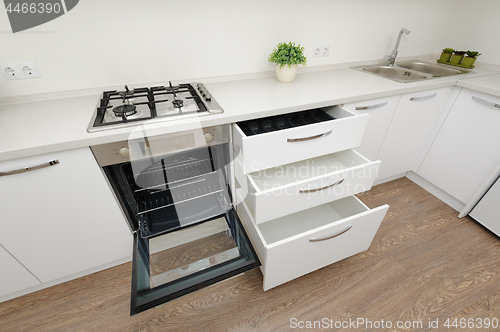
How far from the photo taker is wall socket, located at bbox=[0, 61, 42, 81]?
1.10 m

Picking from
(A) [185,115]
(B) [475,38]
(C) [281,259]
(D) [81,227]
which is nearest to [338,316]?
(C) [281,259]

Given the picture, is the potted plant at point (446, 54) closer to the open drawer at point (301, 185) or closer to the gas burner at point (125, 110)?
the open drawer at point (301, 185)

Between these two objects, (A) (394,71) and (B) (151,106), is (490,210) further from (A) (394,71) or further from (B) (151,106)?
(B) (151,106)

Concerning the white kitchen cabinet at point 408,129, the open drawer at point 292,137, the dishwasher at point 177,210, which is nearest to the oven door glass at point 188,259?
the dishwasher at point 177,210

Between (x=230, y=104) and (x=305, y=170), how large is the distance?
1.77 feet

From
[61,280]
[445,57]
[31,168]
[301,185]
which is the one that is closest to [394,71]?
[445,57]

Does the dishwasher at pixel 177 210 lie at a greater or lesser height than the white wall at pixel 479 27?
→ lesser

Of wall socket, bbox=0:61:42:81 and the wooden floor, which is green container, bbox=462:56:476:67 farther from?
wall socket, bbox=0:61:42:81

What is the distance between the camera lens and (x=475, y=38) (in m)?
1.83

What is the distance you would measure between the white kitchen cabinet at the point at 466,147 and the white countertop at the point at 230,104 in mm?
107

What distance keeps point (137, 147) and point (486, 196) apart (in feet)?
6.69

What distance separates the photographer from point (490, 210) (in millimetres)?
1476

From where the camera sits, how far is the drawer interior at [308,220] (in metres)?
1.24

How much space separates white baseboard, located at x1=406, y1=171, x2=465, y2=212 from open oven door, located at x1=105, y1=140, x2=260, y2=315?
164 cm
